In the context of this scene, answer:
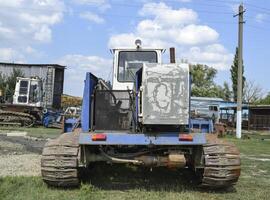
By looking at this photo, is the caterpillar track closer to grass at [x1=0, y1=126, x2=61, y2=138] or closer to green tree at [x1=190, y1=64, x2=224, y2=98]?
grass at [x1=0, y1=126, x2=61, y2=138]

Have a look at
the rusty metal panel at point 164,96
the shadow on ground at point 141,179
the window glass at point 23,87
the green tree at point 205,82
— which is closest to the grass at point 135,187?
the shadow on ground at point 141,179

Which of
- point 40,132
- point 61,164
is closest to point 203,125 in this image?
point 61,164

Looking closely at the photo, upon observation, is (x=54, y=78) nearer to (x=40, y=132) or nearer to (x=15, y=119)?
(x=15, y=119)

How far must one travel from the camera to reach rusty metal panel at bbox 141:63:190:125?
25.1 feet

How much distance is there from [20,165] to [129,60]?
3.39 m

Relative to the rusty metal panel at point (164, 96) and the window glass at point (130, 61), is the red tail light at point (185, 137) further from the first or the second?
the window glass at point (130, 61)

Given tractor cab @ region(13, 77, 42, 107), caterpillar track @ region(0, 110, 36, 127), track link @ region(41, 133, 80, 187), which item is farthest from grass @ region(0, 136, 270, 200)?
tractor cab @ region(13, 77, 42, 107)

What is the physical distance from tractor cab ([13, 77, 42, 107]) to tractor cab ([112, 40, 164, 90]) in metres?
24.6

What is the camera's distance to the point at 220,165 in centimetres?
783

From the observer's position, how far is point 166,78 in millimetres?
7652

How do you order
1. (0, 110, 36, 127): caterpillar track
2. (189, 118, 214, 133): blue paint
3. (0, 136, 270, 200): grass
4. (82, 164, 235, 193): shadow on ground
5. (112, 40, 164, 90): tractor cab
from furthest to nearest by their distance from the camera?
(0, 110, 36, 127): caterpillar track < (189, 118, 214, 133): blue paint < (112, 40, 164, 90): tractor cab < (82, 164, 235, 193): shadow on ground < (0, 136, 270, 200): grass

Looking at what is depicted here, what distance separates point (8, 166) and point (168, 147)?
4147 millimetres

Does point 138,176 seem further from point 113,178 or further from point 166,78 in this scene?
point 166,78

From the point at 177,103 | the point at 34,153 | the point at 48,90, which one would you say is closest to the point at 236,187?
the point at 177,103
